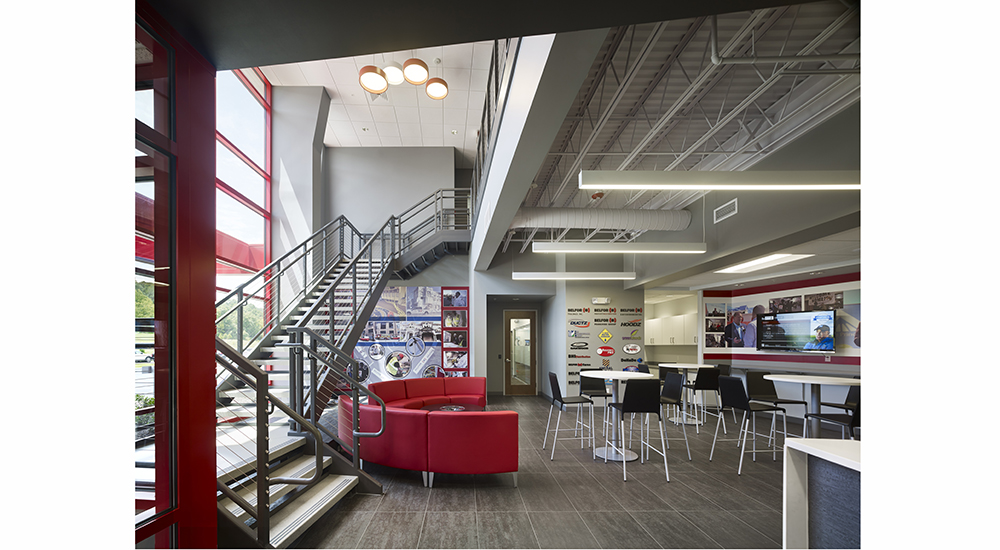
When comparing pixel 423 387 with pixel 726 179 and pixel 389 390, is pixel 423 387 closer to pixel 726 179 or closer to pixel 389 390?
pixel 389 390

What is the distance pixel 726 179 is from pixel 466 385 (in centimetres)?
642

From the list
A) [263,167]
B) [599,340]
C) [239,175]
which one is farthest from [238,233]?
[599,340]

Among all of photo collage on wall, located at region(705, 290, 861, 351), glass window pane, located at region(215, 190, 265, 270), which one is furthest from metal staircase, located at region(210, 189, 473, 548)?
photo collage on wall, located at region(705, 290, 861, 351)

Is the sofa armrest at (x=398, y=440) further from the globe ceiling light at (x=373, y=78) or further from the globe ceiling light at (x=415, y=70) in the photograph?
the globe ceiling light at (x=373, y=78)

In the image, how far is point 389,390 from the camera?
25.2ft

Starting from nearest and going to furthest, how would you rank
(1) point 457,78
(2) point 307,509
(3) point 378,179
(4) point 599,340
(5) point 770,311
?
(2) point 307,509 < (1) point 457,78 < (5) point 770,311 < (4) point 599,340 < (3) point 378,179

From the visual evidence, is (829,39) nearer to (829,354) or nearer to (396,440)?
(396,440)

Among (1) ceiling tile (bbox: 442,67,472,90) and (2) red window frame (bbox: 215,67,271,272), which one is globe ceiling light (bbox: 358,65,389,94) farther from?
(2) red window frame (bbox: 215,67,271,272)

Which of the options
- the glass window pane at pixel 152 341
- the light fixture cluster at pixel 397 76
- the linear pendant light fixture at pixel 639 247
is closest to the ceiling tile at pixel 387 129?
the light fixture cluster at pixel 397 76

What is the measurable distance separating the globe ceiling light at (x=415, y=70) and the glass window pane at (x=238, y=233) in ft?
11.9

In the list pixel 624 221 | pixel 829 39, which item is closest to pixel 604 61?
pixel 829 39

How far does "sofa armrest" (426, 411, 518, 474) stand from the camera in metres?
4.97
